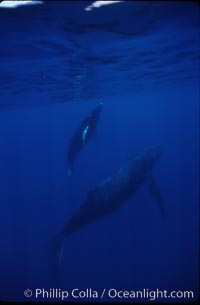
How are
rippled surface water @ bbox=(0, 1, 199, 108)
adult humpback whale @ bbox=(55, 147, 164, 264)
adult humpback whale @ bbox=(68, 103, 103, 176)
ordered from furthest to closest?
adult humpback whale @ bbox=(68, 103, 103, 176) → adult humpback whale @ bbox=(55, 147, 164, 264) → rippled surface water @ bbox=(0, 1, 199, 108)

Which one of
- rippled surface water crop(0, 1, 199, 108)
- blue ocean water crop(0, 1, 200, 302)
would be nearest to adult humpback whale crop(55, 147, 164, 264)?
blue ocean water crop(0, 1, 200, 302)

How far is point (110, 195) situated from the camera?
14.8 metres

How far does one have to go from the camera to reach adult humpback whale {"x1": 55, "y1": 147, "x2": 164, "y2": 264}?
14.8 meters

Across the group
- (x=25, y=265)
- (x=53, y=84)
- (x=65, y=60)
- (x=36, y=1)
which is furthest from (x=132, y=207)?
(x=36, y=1)

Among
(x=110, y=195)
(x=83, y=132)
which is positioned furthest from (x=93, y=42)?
(x=110, y=195)

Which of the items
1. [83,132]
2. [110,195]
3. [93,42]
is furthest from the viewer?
[83,132]

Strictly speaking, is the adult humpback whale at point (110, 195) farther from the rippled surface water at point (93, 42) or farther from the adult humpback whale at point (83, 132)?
the rippled surface water at point (93, 42)

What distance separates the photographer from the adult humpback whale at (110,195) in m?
14.8

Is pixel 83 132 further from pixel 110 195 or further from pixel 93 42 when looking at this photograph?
pixel 93 42

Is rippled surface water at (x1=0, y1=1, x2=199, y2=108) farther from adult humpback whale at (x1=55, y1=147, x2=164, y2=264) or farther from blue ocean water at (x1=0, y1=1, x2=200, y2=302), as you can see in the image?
adult humpback whale at (x1=55, y1=147, x2=164, y2=264)

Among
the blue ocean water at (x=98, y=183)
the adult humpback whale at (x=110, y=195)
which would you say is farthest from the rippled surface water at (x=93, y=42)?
the adult humpback whale at (x=110, y=195)

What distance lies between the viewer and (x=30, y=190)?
40.8m

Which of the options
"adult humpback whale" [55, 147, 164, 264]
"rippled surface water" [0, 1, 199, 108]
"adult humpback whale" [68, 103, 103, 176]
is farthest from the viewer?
"adult humpback whale" [68, 103, 103, 176]

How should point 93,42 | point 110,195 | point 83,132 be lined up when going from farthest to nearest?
point 83,132 → point 93,42 → point 110,195
